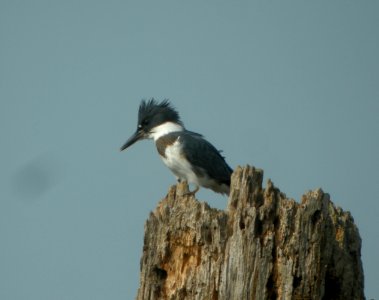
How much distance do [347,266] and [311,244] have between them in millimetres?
450

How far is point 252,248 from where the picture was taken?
565cm

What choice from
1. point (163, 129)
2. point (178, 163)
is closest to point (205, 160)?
point (178, 163)

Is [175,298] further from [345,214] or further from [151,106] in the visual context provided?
[151,106]

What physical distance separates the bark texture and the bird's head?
489 cm

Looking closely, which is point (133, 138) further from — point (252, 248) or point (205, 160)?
point (252, 248)

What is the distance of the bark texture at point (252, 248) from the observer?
562cm

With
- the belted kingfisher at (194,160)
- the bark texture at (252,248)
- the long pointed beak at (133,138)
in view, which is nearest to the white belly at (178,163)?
the belted kingfisher at (194,160)

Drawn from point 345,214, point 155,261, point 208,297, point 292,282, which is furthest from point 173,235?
point 345,214

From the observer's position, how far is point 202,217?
5.99 m

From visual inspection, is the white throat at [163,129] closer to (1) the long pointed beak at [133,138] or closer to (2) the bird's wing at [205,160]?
(1) the long pointed beak at [133,138]

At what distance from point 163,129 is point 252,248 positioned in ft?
18.4

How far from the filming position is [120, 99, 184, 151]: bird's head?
36.7 ft

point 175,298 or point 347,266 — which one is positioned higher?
point 347,266

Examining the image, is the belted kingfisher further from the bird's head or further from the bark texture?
the bark texture
